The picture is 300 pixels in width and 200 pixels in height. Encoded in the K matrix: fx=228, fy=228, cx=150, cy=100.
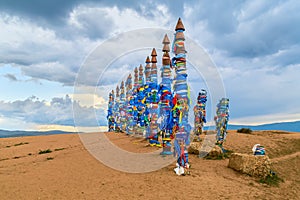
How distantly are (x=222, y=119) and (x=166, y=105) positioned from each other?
16.6 ft

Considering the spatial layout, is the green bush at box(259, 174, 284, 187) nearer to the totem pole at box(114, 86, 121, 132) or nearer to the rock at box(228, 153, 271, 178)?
the rock at box(228, 153, 271, 178)

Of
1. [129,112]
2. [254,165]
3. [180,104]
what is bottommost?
[254,165]

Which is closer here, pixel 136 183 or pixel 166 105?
pixel 136 183

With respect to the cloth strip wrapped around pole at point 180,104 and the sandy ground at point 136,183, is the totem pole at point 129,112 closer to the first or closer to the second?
the sandy ground at point 136,183

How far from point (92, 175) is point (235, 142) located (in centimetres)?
1313

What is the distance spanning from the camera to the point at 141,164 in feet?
38.6

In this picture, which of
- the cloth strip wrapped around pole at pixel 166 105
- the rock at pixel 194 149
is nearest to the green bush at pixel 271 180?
the cloth strip wrapped around pole at pixel 166 105

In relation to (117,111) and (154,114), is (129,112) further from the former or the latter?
(154,114)

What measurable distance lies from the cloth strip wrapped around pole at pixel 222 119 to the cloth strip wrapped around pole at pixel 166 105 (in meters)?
3.98

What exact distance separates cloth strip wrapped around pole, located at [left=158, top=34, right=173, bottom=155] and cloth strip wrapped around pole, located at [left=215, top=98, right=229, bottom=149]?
3976mm

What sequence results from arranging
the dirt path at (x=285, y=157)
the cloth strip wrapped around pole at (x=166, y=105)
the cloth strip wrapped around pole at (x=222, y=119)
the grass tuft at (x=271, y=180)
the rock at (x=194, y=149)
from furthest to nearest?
the cloth strip wrapped around pole at (x=222, y=119)
the rock at (x=194, y=149)
the dirt path at (x=285, y=157)
the cloth strip wrapped around pole at (x=166, y=105)
the grass tuft at (x=271, y=180)

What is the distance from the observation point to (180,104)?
11203 mm

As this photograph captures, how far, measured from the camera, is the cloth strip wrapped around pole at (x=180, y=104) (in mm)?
10266

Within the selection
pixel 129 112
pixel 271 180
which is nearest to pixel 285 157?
pixel 271 180
